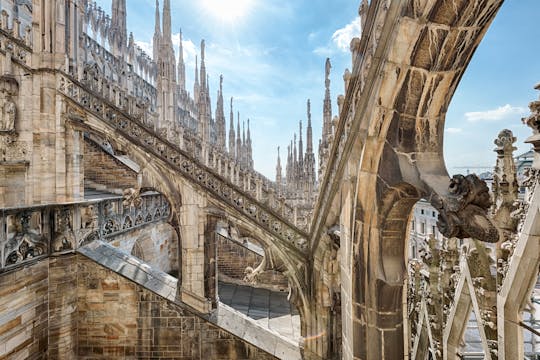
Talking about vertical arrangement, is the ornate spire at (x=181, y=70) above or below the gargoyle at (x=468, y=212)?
above

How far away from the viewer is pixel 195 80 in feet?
104

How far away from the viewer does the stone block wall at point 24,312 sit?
4516 mm

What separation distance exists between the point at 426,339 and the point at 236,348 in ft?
12.1

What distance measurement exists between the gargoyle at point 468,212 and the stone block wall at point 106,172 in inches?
402

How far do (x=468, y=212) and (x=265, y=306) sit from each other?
9.70m

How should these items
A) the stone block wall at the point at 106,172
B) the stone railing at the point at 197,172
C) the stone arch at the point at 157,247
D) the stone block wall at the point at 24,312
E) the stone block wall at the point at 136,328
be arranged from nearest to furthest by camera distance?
the stone block wall at the point at 24,312, the stone railing at the point at 197,172, the stone block wall at the point at 136,328, the stone arch at the point at 157,247, the stone block wall at the point at 106,172

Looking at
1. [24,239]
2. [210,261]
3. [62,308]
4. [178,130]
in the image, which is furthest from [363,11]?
[178,130]

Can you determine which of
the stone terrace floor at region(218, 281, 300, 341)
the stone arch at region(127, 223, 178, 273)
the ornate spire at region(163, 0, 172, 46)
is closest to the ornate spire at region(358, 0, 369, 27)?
the stone terrace floor at region(218, 281, 300, 341)

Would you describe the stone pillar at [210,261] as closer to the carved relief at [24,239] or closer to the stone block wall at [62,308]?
the stone block wall at [62,308]

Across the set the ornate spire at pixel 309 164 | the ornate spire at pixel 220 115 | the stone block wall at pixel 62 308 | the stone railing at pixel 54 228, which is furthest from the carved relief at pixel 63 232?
the ornate spire at pixel 220 115

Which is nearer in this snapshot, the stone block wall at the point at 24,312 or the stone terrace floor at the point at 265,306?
the stone block wall at the point at 24,312

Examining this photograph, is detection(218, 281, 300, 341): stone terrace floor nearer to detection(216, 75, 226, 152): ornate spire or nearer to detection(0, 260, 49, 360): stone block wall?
detection(0, 260, 49, 360): stone block wall

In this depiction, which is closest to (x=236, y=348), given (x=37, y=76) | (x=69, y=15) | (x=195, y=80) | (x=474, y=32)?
(x=474, y=32)

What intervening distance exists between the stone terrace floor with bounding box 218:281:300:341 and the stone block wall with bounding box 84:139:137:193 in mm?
5355
